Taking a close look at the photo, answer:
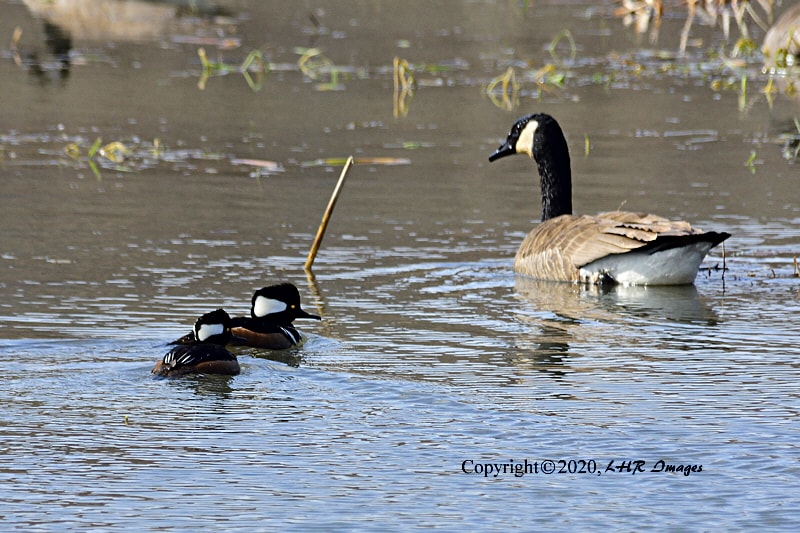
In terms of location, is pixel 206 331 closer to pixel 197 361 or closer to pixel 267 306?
pixel 197 361

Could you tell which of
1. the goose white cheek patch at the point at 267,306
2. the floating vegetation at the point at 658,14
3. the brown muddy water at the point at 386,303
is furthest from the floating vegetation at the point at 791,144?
the floating vegetation at the point at 658,14

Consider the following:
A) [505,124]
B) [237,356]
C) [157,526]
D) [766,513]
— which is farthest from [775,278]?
[505,124]

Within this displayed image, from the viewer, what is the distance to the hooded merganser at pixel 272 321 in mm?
8750

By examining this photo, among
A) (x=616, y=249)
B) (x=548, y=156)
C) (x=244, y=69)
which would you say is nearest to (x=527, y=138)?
(x=548, y=156)

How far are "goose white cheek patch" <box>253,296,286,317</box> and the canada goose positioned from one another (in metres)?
2.74

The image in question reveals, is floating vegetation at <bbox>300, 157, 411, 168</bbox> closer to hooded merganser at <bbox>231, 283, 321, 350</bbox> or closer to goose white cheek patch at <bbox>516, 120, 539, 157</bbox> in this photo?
goose white cheek patch at <bbox>516, 120, 539, 157</bbox>

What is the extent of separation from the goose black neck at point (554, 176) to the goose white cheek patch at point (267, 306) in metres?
3.96

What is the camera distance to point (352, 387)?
7.62 metres

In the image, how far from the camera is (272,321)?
29.4 ft

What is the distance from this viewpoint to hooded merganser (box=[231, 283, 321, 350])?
8750mm

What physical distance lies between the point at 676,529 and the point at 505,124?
13.0m

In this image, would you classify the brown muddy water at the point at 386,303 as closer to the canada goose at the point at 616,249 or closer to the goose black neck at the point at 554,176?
the canada goose at the point at 616,249

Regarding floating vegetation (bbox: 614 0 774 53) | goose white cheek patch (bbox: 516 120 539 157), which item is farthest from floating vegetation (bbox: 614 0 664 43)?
goose white cheek patch (bbox: 516 120 539 157)

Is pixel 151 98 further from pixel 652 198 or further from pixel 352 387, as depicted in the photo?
pixel 352 387
